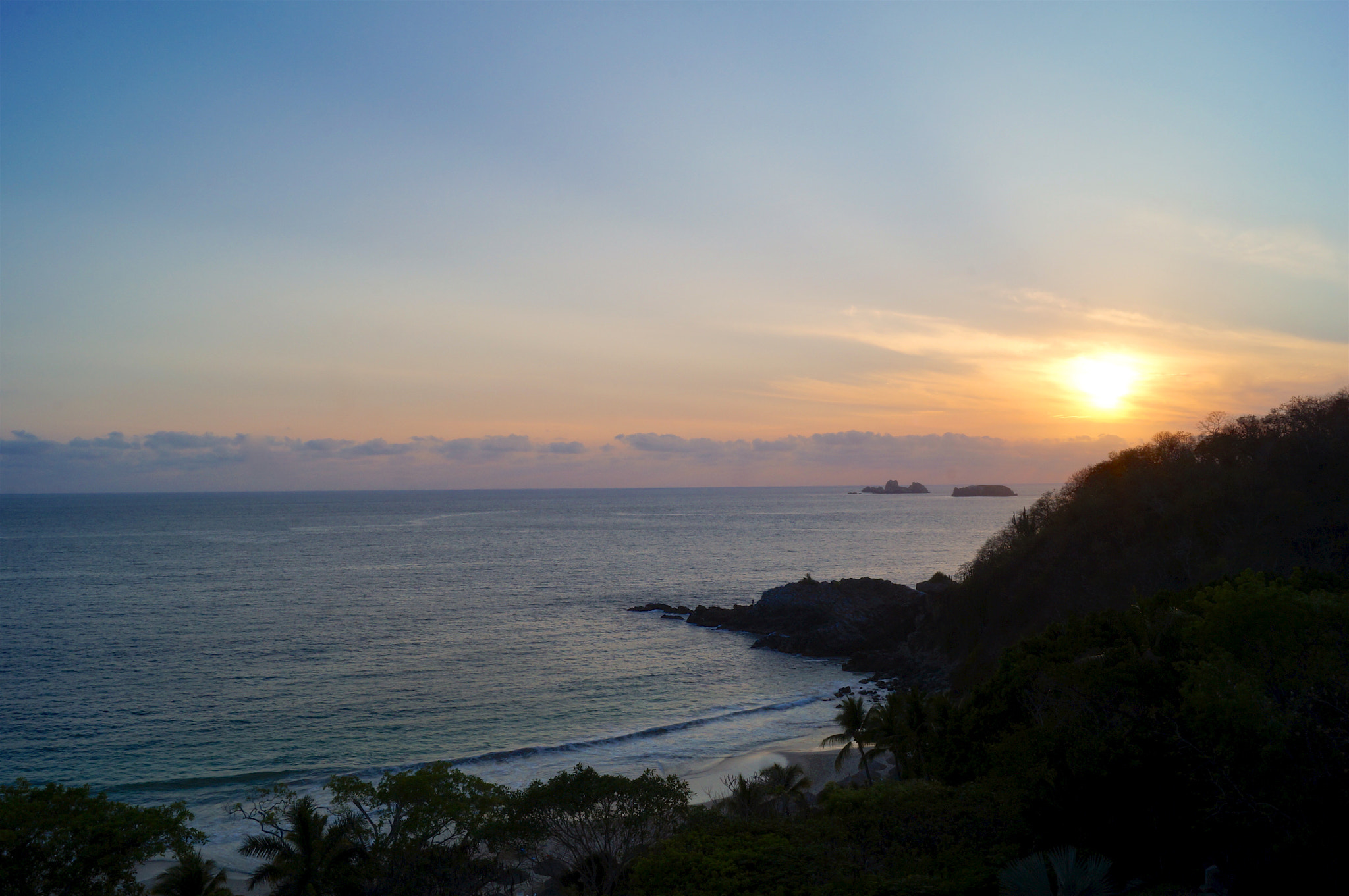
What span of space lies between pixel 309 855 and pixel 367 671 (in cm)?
3294

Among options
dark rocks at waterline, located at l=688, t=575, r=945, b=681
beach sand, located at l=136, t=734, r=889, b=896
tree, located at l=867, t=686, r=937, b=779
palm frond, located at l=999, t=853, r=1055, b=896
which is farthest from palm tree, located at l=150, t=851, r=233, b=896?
dark rocks at waterline, located at l=688, t=575, r=945, b=681

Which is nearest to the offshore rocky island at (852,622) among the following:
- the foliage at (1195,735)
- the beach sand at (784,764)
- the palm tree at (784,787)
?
the beach sand at (784,764)

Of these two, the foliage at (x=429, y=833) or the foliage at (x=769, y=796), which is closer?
the foliage at (x=429, y=833)

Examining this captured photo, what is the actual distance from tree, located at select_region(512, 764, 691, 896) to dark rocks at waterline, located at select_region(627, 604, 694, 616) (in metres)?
52.9

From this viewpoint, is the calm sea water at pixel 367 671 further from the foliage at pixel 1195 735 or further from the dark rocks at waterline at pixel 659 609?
the foliage at pixel 1195 735

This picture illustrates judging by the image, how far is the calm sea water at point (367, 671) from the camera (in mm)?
34844

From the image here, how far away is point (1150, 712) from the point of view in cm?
1866

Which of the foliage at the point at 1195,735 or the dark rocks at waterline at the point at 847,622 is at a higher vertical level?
the foliage at the point at 1195,735

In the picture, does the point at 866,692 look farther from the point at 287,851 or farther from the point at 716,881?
the point at 287,851

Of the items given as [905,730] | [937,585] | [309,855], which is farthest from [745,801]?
[937,585]

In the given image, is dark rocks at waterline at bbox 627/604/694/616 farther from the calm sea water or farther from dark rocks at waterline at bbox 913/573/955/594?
dark rocks at waterline at bbox 913/573/955/594

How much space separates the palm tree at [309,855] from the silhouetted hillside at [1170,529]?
118 ft

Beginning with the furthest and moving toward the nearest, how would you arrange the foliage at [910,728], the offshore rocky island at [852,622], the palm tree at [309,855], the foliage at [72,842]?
the offshore rocky island at [852,622] → the foliage at [910,728] → the palm tree at [309,855] → the foliage at [72,842]

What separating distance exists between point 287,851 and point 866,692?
121ft
